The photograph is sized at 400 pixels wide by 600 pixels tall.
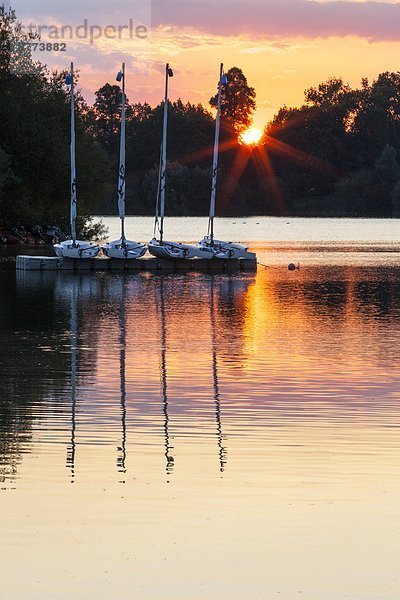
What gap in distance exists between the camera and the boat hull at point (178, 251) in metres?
72.5

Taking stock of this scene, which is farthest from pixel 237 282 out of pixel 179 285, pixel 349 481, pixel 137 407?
pixel 349 481

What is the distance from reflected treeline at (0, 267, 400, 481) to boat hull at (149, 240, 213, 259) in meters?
7.71

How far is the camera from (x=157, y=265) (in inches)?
2785

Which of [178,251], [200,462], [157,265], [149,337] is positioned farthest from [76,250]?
[200,462]

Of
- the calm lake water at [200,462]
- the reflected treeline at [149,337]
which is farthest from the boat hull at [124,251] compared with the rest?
the calm lake water at [200,462]

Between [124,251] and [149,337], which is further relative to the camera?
[124,251]

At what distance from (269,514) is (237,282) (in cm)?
4732

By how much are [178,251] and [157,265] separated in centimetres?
332

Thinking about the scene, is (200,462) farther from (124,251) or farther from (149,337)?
(124,251)

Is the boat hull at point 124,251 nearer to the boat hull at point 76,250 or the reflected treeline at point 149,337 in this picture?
the boat hull at point 76,250

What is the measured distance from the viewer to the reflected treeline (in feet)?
63.9

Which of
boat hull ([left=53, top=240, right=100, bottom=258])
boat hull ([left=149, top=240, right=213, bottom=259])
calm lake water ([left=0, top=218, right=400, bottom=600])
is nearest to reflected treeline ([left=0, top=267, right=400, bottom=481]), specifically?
calm lake water ([left=0, top=218, right=400, bottom=600])

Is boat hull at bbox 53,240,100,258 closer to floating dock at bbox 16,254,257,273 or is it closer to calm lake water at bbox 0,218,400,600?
floating dock at bbox 16,254,257,273

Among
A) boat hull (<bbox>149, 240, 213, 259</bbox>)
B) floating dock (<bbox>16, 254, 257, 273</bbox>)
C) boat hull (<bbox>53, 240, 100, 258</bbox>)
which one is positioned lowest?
floating dock (<bbox>16, 254, 257, 273</bbox>)
